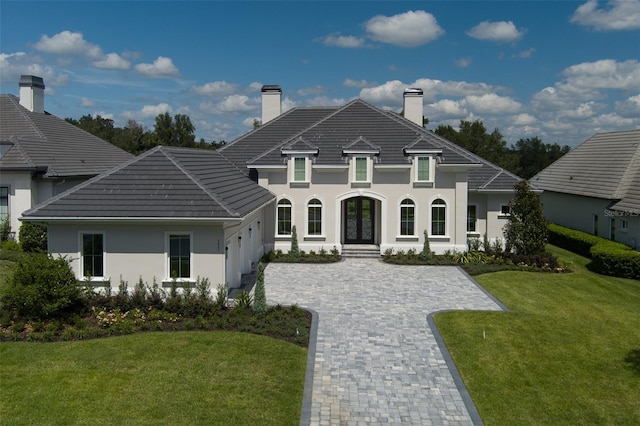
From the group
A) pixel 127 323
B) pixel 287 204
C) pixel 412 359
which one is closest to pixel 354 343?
pixel 412 359

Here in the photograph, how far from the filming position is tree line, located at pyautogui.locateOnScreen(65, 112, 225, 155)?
51.0 meters

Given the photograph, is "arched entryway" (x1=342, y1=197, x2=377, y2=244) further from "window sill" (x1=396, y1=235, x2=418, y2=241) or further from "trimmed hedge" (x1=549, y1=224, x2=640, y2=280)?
"trimmed hedge" (x1=549, y1=224, x2=640, y2=280)

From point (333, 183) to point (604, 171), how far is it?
17.6m

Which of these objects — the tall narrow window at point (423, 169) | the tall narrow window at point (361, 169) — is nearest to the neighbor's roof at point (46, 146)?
the tall narrow window at point (361, 169)

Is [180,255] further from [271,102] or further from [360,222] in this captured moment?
[271,102]

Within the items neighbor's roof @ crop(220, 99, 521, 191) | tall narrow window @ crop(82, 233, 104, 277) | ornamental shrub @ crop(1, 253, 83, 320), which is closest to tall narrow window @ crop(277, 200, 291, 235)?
neighbor's roof @ crop(220, 99, 521, 191)

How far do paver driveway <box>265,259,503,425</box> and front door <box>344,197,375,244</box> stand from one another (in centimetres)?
442

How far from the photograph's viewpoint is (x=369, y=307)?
17.7 m

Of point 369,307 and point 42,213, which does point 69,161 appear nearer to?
point 42,213

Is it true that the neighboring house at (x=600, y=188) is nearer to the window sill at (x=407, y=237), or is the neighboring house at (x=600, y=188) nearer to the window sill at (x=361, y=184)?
the window sill at (x=407, y=237)

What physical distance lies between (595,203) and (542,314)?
1791 cm

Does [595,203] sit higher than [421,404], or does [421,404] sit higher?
[595,203]

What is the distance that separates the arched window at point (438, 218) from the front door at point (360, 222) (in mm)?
3540

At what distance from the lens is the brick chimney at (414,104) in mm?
32625
